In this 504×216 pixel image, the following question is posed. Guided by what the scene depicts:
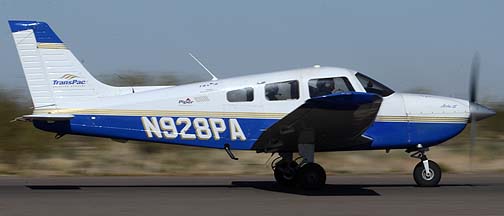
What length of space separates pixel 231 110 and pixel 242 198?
1758 millimetres

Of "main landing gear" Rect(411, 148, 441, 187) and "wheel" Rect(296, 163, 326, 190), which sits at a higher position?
"wheel" Rect(296, 163, 326, 190)

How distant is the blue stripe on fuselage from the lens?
13.2m

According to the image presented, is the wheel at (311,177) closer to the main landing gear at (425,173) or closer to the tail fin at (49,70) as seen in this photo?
the main landing gear at (425,173)

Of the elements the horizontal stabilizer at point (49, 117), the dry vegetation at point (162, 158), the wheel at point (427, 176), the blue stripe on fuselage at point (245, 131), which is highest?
the horizontal stabilizer at point (49, 117)

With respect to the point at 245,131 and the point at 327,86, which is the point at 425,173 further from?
the point at 245,131

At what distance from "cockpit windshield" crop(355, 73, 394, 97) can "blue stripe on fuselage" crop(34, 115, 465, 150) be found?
0.50 meters

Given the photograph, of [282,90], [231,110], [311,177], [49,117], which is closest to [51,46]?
[49,117]

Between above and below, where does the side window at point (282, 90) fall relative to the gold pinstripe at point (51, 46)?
below

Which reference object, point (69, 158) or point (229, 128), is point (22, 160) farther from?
point (229, 128)

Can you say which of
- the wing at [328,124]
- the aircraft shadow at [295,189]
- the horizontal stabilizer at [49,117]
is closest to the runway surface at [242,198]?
the aircraft shadow at [295,189]

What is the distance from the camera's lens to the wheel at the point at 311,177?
520 inches

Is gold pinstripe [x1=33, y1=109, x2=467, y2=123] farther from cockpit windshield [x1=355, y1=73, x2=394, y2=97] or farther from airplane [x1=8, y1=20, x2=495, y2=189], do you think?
cockpit windshield [x1=355, y1=73, x2=394, y2=97]

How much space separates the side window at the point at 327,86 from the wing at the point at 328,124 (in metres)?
0.64

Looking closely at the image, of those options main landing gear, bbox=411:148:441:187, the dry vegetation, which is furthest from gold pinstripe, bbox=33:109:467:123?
the dry vegetation
